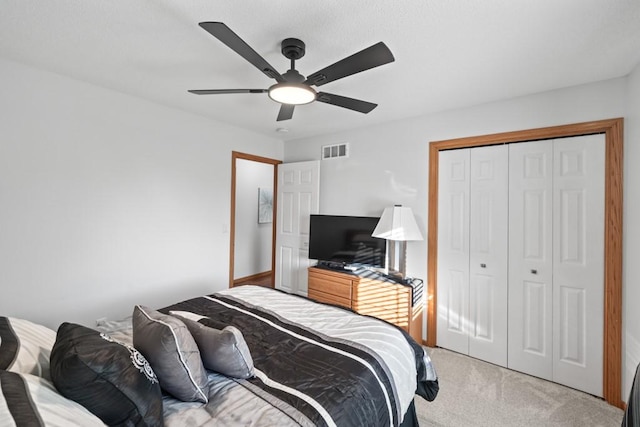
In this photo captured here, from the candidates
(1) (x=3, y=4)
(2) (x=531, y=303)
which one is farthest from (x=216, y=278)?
(2) (x=531, y=303)

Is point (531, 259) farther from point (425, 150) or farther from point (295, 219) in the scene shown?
point (295, 219)

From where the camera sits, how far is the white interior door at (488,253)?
277cm

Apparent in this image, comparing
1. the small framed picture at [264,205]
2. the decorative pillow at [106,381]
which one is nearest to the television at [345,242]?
the small framed picture at [264,205]

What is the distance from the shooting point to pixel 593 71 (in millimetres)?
2191

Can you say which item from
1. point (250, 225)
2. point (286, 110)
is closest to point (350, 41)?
point (286, 110)

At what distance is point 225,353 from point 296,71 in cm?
160

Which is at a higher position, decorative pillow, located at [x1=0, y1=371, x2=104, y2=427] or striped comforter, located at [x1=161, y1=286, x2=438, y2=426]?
decorative pillow, located at [x1=0, y1=371, x2=104, y2=427]

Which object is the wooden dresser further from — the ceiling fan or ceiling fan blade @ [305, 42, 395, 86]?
ceiling fan blade @ [305, 42, 395, 86]

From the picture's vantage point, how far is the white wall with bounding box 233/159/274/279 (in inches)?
212

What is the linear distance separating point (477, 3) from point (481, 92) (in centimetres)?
128

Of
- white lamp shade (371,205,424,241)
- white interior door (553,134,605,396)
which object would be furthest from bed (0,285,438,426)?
white interior door (553,134,605,396)

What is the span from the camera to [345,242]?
3582 mm

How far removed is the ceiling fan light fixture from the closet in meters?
1.91

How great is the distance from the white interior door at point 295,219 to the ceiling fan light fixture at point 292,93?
2.11 metres
